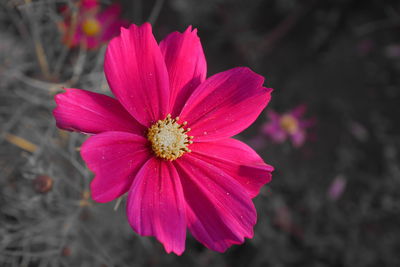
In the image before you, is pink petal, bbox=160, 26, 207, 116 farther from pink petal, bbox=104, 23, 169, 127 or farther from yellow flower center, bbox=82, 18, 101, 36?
yellow flower center, bbox=82, 18, 101, 36

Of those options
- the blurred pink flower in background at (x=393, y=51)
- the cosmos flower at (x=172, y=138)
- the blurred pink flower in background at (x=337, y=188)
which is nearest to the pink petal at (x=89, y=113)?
the cosmos flower at (x=172, y=138)

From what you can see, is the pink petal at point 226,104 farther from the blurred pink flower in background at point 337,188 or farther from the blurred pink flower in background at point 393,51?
the blurred pink flower in background at point 393,51

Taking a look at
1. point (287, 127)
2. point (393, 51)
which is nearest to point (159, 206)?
point (287, 127)

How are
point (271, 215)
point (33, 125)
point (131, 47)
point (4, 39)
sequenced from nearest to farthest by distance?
point (131, 47)
point (33, 125)
point (4, 39)
point (271, 215)

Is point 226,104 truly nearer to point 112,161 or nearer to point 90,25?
point 112,161

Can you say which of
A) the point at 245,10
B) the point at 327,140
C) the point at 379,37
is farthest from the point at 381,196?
the point at 245,10

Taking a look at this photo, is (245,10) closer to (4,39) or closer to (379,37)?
(379,37)
